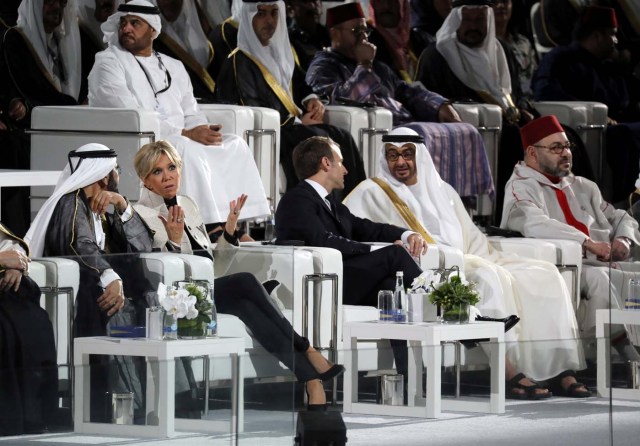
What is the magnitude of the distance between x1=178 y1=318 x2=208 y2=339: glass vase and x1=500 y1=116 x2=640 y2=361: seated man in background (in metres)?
3.23

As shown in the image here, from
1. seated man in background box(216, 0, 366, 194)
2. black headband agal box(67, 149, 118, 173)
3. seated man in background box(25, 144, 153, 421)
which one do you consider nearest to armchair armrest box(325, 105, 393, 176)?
seated man in background box(216, 0, 366, 194)

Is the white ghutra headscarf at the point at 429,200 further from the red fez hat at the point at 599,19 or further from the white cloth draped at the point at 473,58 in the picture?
the red fez hat at the point at 599,19

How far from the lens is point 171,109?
9.32 meters

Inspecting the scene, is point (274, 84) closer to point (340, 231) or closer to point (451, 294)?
point (340, 231)

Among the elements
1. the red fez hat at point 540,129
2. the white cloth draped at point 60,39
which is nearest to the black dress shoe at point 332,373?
the red fez hat at point 540,129

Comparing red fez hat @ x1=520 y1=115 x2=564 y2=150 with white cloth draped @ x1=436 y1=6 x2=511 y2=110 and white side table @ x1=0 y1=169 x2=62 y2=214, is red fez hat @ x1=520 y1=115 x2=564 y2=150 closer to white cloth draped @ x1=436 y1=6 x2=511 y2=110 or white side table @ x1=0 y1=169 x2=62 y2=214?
white cloth draped @ x1=436 y1=6 x2=511 y2=110

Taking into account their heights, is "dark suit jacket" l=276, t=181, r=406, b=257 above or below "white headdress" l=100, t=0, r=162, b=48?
below

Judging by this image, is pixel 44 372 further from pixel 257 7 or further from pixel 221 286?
pixel 257 7

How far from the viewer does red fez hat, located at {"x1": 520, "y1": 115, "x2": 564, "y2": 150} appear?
31.3 ft

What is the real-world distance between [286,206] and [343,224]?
13.3 inches

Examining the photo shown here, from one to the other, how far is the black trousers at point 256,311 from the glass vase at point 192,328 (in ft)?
0.37

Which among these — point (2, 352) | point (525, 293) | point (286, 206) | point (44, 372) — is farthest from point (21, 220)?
point (44, 372)

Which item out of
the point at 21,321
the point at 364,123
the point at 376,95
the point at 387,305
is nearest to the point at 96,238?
the point at 21,321

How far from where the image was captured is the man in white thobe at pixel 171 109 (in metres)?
8.97
